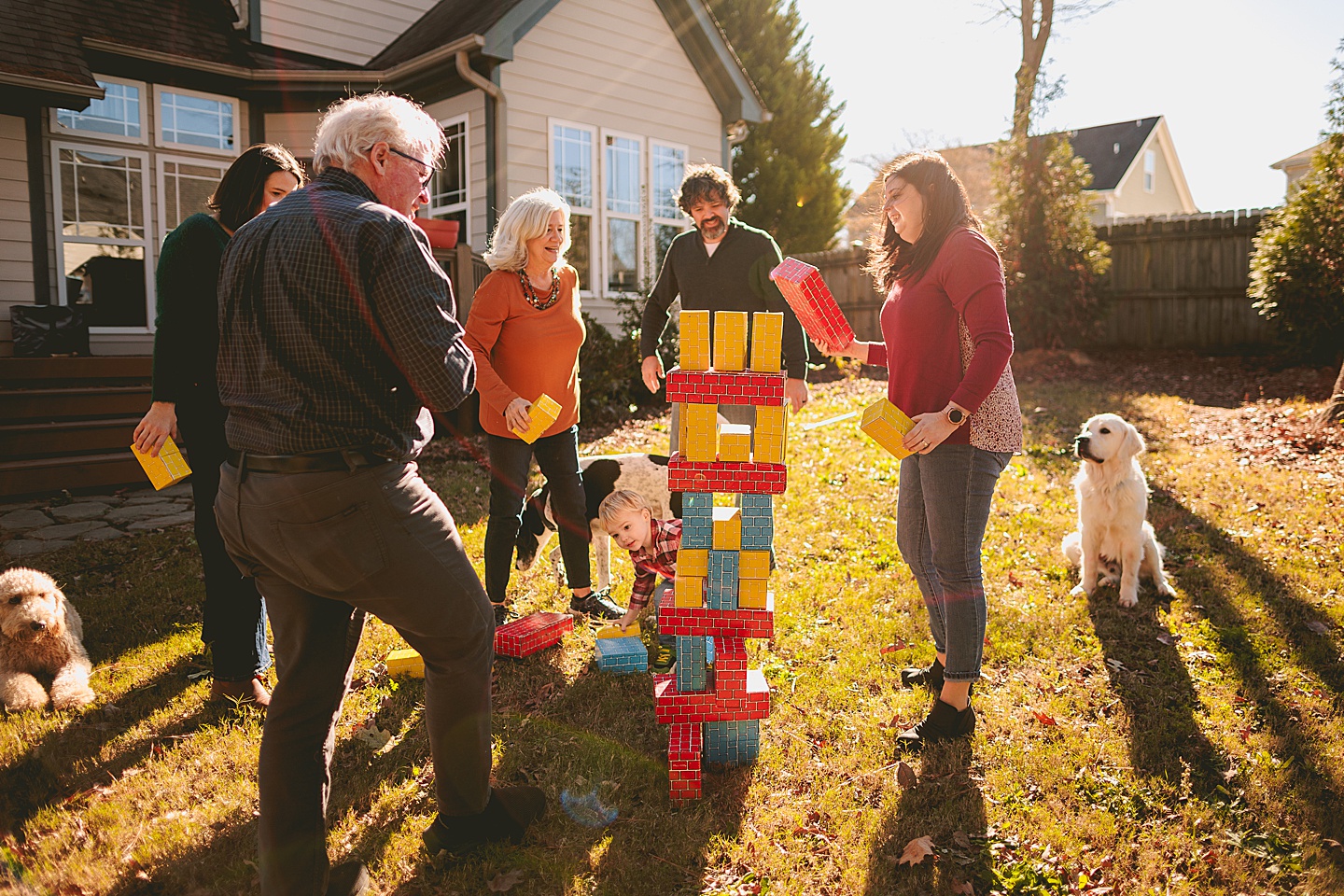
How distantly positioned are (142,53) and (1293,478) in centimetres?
1238

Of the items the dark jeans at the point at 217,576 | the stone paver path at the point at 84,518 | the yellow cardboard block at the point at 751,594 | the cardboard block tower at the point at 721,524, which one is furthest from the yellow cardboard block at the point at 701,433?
the stone paver path at the point at 84,518

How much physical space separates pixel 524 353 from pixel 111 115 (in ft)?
29.0

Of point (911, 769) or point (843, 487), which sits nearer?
point (911, 769)

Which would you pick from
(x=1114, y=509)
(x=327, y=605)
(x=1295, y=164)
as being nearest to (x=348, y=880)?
(x=327, y=605)

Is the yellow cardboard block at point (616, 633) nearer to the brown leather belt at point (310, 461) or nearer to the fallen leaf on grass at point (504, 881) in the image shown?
the fallen leaf on grass at point (504, 881)

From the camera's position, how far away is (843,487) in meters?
7.15

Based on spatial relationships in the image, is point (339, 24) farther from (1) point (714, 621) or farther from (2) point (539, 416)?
(1) point (714, 621)

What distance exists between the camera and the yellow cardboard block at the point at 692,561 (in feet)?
10.2

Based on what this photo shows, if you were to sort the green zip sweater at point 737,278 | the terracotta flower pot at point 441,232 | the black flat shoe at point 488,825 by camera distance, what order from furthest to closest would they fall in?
the terracotta flower pot at point 441,232
the green zip sweater at point 737,278
the black flat shoe at point 488,825

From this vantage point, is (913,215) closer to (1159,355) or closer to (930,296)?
(930,296)

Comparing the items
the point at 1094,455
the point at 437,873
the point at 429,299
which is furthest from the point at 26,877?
the point at 1094,455

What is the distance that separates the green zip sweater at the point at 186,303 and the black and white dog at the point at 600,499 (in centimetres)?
192

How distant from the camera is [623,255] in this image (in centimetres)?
1209

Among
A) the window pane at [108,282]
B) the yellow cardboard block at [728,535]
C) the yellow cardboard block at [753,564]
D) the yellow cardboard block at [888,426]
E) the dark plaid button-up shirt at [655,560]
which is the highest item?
the window pane at [108,282]
